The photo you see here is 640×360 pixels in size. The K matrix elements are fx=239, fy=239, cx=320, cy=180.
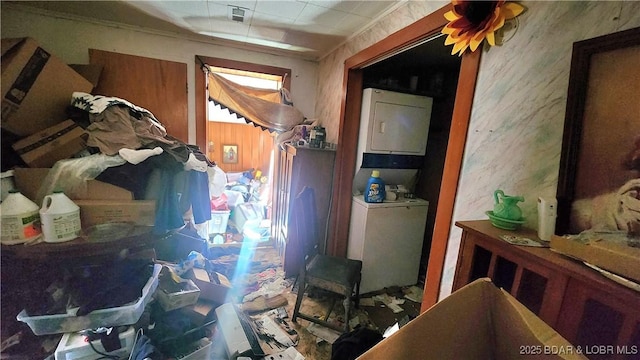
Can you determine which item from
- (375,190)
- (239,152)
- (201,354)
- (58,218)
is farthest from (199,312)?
(239,152)

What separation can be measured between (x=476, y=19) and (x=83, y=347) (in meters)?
2.35

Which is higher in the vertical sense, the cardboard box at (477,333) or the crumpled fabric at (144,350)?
the cardboard box at (477,333)

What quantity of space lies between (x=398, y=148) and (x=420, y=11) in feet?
3.55

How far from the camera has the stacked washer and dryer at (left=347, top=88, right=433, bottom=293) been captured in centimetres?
206

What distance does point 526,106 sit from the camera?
851 mm

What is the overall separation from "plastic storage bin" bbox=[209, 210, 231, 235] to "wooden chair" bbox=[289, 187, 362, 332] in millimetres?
1235

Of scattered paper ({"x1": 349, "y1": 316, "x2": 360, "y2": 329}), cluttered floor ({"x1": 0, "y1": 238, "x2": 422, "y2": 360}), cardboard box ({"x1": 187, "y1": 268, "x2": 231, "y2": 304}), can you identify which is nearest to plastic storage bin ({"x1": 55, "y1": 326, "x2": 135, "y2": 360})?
cluttered floor ({"x1": 0, "y1": 238, "x2": 422, "y2": 360})

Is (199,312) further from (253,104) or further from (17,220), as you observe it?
(253,104)

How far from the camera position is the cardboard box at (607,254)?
1.56 feet

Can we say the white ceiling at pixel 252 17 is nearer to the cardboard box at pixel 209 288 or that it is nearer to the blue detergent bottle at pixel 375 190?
the blue detergent bottle at pixel 375 190

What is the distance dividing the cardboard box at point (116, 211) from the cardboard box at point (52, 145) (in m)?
0.39

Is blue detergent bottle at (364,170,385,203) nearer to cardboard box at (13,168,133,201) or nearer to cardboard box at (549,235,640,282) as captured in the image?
cardboard box at (549,235,640,282)

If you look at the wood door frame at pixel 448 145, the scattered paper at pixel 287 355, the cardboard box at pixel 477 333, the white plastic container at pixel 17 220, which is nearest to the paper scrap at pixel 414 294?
the wood door frame at pixel 448 145

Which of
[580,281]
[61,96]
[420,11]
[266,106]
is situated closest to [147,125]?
[61,96]
